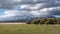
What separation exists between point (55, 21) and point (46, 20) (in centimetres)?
418

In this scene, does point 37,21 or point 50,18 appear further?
A: point 50,18

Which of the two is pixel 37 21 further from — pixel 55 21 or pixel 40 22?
pixel 55 21

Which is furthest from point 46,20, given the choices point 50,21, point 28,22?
point 28,22

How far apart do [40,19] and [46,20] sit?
119 inches

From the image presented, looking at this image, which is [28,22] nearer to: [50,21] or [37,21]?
[37,21]

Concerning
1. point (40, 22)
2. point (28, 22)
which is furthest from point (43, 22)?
point (28, 22)

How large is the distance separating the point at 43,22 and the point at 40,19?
12.6 ft

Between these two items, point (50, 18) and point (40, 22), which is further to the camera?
point (50, 18)

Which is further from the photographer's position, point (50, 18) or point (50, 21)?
point (50, 18)

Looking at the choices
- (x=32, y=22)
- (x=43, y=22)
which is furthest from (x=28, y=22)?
(x=43, y=22)

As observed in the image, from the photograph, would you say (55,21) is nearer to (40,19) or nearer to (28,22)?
(40,19)

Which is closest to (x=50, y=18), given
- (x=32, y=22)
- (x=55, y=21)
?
(x=55, y=21)

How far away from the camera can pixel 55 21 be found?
79438 millimetres

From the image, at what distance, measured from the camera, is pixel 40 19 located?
8062cm
